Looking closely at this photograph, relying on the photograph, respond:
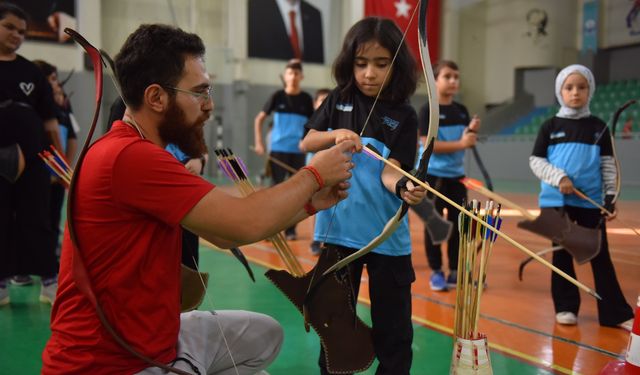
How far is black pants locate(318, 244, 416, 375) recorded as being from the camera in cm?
169

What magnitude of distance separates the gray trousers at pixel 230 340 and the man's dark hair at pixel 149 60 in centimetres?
61

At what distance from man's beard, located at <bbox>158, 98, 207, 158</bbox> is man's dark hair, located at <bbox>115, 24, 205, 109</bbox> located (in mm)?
49

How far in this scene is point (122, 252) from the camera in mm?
1185

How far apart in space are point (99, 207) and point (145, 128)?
220 millimetres

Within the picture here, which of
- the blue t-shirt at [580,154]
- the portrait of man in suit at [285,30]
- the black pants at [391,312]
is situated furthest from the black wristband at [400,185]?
the portrait of man in suit at [285,30]

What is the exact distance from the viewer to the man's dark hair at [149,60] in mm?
1231

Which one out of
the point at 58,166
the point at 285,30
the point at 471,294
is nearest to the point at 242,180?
the point at 471,294

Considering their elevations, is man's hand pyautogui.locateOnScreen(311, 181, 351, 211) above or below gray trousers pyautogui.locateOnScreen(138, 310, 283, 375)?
above

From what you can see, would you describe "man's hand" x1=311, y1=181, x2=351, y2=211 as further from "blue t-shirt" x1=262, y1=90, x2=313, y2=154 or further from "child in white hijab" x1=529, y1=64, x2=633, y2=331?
"blue t-shirt" x1=262, y1=90, x2=313, y2=154

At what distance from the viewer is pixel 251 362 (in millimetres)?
1564

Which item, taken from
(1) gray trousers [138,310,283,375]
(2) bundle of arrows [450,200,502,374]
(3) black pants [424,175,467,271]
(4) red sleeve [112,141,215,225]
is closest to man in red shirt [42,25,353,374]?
(4) red sleeve [112,141,215,225]

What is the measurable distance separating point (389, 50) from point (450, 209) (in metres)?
1.75

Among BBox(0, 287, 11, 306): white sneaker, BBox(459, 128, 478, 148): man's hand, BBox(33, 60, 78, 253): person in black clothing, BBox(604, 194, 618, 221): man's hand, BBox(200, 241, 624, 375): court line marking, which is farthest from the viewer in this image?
BBox(33, 60, 78, 253): person in black clothing

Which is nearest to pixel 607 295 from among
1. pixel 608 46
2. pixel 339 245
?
pixel 339 245
